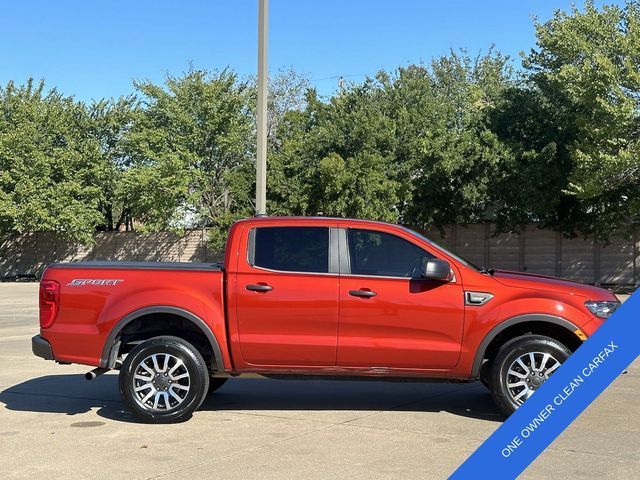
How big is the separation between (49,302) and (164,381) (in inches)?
54.5

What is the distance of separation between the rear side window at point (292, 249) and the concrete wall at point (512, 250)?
2267cm

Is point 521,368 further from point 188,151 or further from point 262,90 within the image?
point 188,151

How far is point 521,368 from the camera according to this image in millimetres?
7402

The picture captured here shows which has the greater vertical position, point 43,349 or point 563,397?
point 563,397

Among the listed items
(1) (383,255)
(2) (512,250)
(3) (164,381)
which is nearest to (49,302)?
(3) (164,381)

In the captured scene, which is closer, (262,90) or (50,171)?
(262,90)

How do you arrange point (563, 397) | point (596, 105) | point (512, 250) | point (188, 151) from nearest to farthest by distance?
point (563, 397)
point (596, 105)
point (512, 250)
point (188, 151)

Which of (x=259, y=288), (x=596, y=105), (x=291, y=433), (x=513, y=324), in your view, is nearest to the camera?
(x=291, y=433)

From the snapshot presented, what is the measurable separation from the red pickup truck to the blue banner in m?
4.82

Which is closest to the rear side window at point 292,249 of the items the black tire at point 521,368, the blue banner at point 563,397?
the black tire at point 521,368

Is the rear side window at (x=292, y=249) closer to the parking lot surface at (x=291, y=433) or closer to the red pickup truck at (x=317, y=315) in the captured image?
the red pickup truck at (x=317, y=315)

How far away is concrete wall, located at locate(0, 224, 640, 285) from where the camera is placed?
29.2 metres

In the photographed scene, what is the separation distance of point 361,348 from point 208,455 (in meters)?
1.80

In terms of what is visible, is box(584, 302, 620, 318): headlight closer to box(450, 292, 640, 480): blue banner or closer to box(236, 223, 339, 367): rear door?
box(236, 223, 339, 367): rear door
